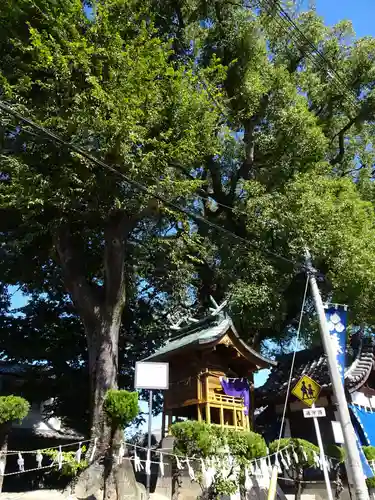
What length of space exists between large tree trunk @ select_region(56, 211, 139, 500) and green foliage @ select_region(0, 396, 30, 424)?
2388 mm

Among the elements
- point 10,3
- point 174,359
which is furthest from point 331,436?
point 10,3

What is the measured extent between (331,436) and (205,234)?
360 inches

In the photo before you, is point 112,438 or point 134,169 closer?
point 112,438

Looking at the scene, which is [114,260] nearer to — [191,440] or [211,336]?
[211,336]

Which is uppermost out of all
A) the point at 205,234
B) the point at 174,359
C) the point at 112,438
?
the point at 205,234

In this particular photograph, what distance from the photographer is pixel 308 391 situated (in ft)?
32.1

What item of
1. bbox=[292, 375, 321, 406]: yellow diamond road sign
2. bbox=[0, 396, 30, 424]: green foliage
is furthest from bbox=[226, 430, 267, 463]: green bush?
bbox=[0, 396, 30, 424]: green foliage

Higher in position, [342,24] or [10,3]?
[342,24]

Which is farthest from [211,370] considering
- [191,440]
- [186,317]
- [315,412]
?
[315,412]

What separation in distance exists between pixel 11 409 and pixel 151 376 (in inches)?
132

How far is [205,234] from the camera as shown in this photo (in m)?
18.1

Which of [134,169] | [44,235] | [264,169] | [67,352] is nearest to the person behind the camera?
[134,169]

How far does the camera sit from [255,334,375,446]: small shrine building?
→ 1588cm

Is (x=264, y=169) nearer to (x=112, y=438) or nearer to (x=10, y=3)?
(x=10, y=3)
